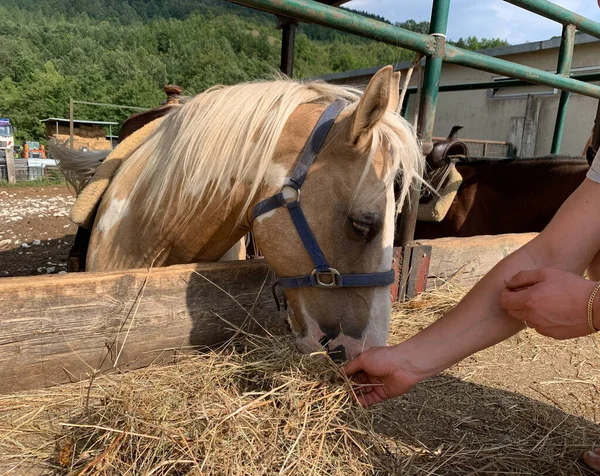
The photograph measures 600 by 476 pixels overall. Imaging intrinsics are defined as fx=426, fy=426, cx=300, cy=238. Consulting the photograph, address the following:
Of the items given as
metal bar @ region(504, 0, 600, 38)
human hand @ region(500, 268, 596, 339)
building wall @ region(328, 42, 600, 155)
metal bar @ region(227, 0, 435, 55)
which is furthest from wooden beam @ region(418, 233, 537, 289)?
building wall @ region(328, 42, 600, 155)

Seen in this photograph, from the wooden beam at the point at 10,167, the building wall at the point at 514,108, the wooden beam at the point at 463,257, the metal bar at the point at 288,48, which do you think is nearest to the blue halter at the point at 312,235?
the wooden beam at the point at 463,257

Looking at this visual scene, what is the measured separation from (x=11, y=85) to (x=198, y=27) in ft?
105

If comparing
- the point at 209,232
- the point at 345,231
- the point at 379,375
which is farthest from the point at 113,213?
the point at 379,375

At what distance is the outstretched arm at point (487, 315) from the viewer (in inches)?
48.8

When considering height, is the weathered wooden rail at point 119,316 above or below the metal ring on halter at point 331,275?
below

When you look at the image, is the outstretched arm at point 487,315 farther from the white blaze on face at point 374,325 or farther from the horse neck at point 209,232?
the horse neck at point 209,232

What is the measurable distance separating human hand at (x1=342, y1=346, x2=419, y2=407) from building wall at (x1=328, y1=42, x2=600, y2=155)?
846cm

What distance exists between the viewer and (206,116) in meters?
1.76

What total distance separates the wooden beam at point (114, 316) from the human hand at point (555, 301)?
0.99m

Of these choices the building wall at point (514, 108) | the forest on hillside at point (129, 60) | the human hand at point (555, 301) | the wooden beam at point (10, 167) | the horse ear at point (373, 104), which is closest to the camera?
the human hand at point (555, 301)

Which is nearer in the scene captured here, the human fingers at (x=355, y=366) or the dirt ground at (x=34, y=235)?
the human fingers at (x=355, y=366)

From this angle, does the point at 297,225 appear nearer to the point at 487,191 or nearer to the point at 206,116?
the point at 206,116

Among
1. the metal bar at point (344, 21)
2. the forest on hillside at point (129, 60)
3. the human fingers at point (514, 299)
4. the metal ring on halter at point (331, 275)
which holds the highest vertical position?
the forest on hillside at point (129, 60)

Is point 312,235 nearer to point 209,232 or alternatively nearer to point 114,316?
point 209,232
